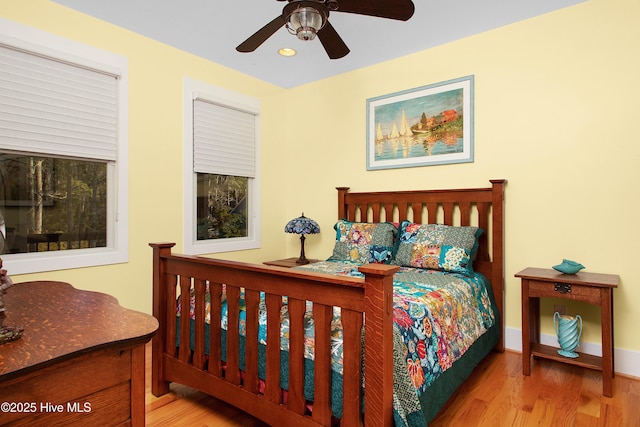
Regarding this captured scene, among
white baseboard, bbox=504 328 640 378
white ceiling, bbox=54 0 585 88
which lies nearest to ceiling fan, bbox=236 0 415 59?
white ceiling, bbox=54 0 585 88

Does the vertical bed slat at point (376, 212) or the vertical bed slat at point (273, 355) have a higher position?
the vertical bed slat at point (376, 212)

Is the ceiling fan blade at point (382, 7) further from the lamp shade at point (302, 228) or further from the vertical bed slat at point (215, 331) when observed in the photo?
the lamp shade at point (302, 228)

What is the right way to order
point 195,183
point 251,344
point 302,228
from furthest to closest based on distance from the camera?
point 302,228, point 195,183, point 251,344

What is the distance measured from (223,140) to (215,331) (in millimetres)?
2263

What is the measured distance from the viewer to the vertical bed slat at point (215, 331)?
6.09ft

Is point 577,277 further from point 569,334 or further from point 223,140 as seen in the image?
point 223,140

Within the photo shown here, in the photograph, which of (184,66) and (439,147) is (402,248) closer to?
(439,147)

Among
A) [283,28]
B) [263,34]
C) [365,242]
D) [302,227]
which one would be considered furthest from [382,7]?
[302,227]

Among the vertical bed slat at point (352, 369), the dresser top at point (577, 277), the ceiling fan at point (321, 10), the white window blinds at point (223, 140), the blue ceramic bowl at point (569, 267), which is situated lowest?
the vertical bed slat at point (352, 369)

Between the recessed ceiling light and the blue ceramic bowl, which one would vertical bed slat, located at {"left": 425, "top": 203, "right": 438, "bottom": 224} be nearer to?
the blue ceramic bowl

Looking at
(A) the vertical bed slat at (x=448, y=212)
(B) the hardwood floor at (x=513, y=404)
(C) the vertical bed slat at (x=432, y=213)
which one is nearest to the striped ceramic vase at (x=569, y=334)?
(B) the hardwood floor at (x=513, y=404)

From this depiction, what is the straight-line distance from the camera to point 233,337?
178cm

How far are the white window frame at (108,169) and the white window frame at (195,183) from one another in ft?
1.76

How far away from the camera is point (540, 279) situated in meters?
2.31
